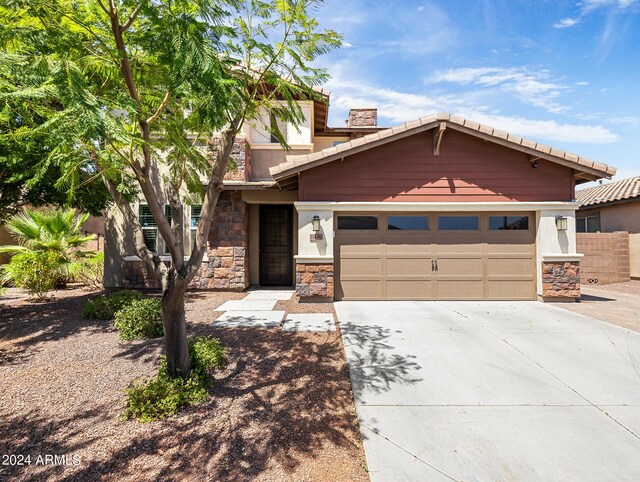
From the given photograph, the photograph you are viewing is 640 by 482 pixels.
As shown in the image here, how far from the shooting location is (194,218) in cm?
981

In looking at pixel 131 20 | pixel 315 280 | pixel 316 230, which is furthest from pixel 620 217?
pixel 131 20

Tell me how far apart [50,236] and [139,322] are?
178 inches

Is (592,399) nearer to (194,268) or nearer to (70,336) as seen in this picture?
(194,268)

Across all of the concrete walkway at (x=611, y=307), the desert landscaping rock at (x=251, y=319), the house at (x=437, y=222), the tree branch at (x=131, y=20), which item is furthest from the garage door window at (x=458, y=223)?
the tree branch at (x=131, y=20)

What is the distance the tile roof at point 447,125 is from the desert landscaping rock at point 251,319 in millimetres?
3496

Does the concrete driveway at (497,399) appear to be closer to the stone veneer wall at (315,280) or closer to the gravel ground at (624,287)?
the stone veneer wall at (315,280)

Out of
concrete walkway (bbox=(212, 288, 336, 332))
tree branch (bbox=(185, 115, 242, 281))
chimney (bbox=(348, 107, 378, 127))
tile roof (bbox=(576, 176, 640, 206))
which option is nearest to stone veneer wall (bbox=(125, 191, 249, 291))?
concrete walkway (bbox=(212, 288, 336, 332))

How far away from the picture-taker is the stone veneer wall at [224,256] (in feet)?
31.2

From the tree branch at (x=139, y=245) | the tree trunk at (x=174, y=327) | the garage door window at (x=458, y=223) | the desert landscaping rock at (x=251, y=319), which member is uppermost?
the garage door window at (x=458, y=223)

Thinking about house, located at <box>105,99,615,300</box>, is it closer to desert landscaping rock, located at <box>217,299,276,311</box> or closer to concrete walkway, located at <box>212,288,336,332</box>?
desert landscaping rock, located at <box>217,299,276,311</box>

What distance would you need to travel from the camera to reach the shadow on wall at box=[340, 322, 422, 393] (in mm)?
3854

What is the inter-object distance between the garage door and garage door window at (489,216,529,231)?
0.05m

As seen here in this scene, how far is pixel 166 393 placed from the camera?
3.32 m

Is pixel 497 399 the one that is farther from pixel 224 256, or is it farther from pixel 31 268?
pixel 31 268
